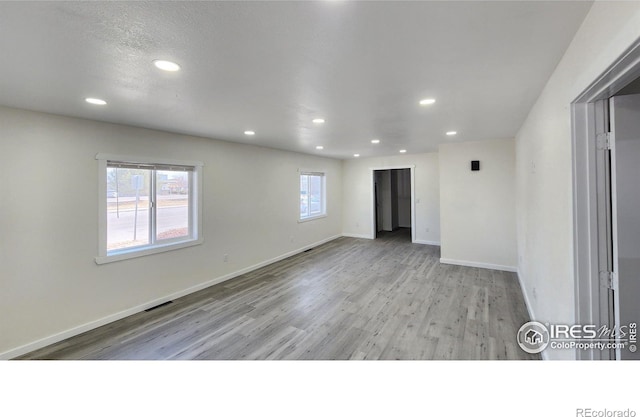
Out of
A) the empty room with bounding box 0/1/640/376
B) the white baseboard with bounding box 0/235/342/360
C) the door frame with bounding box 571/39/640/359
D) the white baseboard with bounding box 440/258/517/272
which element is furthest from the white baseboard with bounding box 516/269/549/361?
the white baseboard with bounding box 0/235/342/360

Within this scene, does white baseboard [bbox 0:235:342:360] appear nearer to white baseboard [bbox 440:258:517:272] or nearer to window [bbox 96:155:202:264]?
window [bbox 96:155:202:264]

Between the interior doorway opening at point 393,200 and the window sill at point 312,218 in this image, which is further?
the interior doorway opening at point 393,200

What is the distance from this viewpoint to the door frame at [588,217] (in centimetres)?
134

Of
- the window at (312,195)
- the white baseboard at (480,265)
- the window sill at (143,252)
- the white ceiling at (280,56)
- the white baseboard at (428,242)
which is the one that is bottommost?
the white baseboard at (480,265)

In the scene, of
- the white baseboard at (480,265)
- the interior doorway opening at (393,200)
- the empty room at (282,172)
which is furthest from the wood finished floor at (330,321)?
the interior doorway opening at (393,200)

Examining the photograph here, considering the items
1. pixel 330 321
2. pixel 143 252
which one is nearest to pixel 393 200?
pixel 330 321

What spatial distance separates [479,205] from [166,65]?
513 cm

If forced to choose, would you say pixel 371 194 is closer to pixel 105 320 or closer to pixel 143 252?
pixel 143 252

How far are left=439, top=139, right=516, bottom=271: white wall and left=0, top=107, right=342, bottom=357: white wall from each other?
13.9 feet

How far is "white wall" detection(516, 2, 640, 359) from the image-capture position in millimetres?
999

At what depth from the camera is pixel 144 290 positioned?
11.1ft

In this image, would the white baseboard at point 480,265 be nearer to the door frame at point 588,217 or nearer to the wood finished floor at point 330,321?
the wood finished floor at point 330,321

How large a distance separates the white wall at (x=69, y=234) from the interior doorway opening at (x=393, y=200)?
19.1 feet
